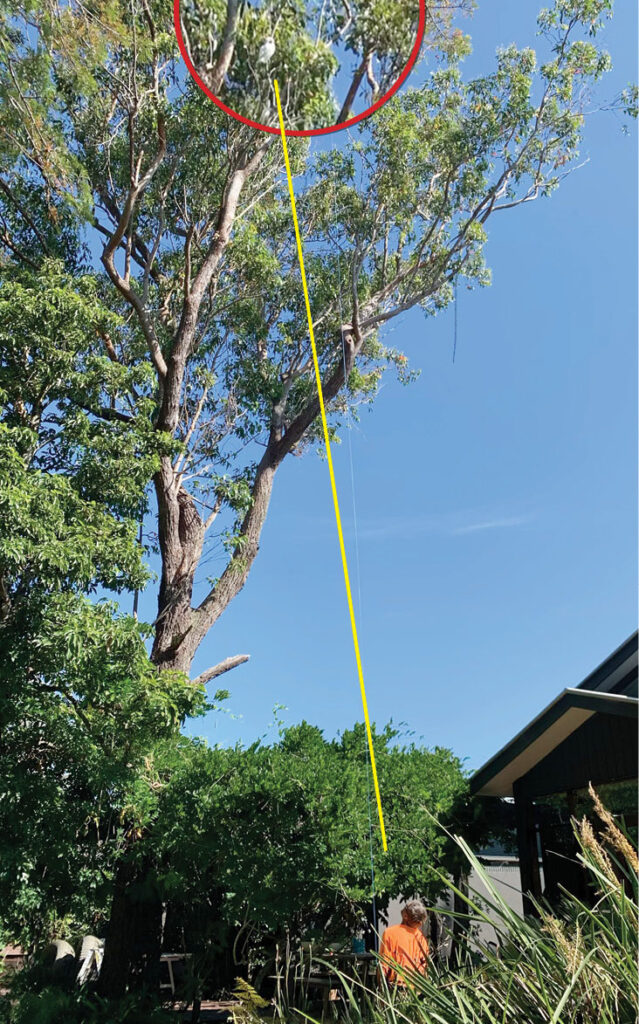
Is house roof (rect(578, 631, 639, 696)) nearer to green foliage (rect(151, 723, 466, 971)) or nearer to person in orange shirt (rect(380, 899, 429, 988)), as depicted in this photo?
green foliage (rect(151, 723, 466, 971))

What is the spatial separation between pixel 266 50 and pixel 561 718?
737cm

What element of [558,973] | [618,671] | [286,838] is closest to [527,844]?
[618,671]

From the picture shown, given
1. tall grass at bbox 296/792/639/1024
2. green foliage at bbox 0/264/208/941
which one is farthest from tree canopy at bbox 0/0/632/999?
tall grass at bbox 296/792/639/1024

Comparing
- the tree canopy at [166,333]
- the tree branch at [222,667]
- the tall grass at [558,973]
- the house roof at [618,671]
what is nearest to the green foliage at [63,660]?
the tree canopy at [166,333]

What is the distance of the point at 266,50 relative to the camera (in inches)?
330

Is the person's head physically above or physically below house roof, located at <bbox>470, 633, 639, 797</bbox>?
below

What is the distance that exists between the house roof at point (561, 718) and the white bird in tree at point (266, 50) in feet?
22.9

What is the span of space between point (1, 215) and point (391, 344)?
7805 millimetres

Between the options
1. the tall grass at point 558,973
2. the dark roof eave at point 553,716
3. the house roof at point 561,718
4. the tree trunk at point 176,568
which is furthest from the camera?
the tree trunk at point 176,568

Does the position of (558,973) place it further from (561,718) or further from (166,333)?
(166,333)

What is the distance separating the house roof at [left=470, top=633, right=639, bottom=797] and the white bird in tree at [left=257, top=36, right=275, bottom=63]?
6983 millimetres

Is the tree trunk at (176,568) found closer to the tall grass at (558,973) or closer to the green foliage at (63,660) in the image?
the green foliage at (63,660)

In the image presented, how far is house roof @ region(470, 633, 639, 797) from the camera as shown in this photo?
7.14m

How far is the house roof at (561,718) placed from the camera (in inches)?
A: 281
